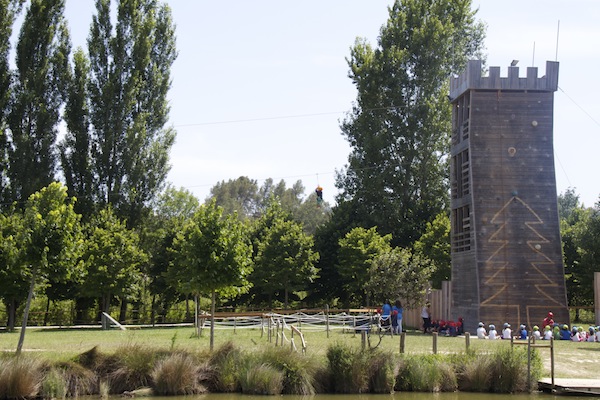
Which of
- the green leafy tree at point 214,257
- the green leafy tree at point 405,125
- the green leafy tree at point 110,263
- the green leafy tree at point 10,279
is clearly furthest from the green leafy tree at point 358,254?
the green leafy tree at point 214,257

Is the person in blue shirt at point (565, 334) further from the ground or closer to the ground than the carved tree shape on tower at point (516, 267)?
closer to the ground

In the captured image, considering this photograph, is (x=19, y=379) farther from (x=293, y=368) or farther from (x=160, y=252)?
(x=160, y=252)

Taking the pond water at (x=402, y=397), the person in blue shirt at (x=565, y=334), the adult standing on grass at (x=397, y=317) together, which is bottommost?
the pond water at (x=402, y=397)

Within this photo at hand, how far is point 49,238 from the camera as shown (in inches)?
878

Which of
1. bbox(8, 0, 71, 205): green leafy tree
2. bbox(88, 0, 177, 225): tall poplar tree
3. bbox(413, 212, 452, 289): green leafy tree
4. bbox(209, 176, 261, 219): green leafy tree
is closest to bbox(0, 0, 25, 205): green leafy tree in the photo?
bbox(8, 0, 71, 205): green leafy tree

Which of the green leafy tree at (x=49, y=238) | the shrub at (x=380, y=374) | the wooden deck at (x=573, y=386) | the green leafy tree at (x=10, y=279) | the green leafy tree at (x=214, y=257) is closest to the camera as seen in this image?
the wooden deck at (x=573, y=386)

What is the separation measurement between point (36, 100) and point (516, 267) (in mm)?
28229

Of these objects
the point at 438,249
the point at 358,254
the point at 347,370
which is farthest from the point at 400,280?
the point at 347,370

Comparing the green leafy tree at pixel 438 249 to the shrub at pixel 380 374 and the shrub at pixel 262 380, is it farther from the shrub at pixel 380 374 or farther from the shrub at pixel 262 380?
the shrub at pixel 262 380

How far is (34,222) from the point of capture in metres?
22.4

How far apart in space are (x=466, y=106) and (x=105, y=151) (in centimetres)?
2147

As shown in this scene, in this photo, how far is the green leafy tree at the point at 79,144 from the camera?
45250 millimetres

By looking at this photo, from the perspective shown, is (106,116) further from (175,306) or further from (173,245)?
(175,306)

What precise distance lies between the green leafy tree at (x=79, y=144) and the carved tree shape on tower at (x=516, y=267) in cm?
2342
